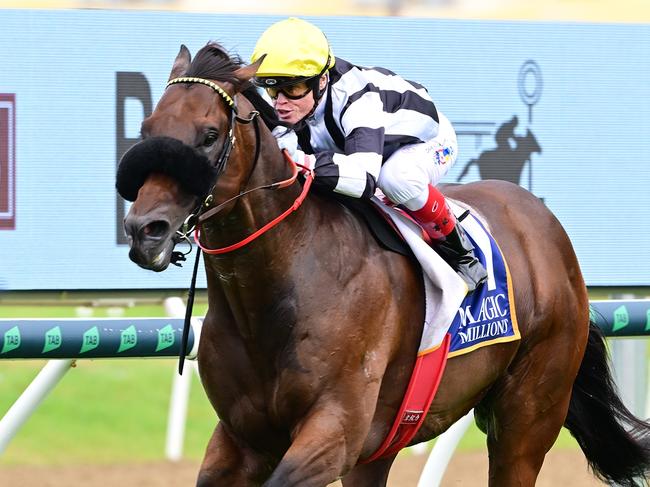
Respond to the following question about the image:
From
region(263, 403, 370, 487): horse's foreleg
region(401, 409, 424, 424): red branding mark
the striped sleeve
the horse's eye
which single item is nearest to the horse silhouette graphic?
the striped sleeve

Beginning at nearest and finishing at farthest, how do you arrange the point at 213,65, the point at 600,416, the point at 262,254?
the point at 213,65, the point at 262,254, the point at 600,416

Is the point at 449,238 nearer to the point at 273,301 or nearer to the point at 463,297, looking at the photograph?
the point at 463,297

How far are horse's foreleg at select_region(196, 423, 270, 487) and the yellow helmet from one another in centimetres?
87

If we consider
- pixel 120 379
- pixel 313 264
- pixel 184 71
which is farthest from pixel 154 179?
pixel 120 379

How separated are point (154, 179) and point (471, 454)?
4.13 m

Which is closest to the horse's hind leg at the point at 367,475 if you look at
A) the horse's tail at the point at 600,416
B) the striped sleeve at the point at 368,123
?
the horse's tail at the point at 600,416

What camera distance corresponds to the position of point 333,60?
10.2 ft

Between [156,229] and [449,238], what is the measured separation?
1065 millimetres

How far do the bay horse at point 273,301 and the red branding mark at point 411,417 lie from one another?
0.04 metres

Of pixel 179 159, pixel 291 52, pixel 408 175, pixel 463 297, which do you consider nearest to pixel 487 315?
pixel 463 297

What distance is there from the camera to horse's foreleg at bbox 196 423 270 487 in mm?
3029

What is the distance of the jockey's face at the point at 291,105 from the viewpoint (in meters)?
3.06

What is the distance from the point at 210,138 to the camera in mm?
2652

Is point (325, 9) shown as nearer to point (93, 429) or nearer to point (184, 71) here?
point (184, 71)
